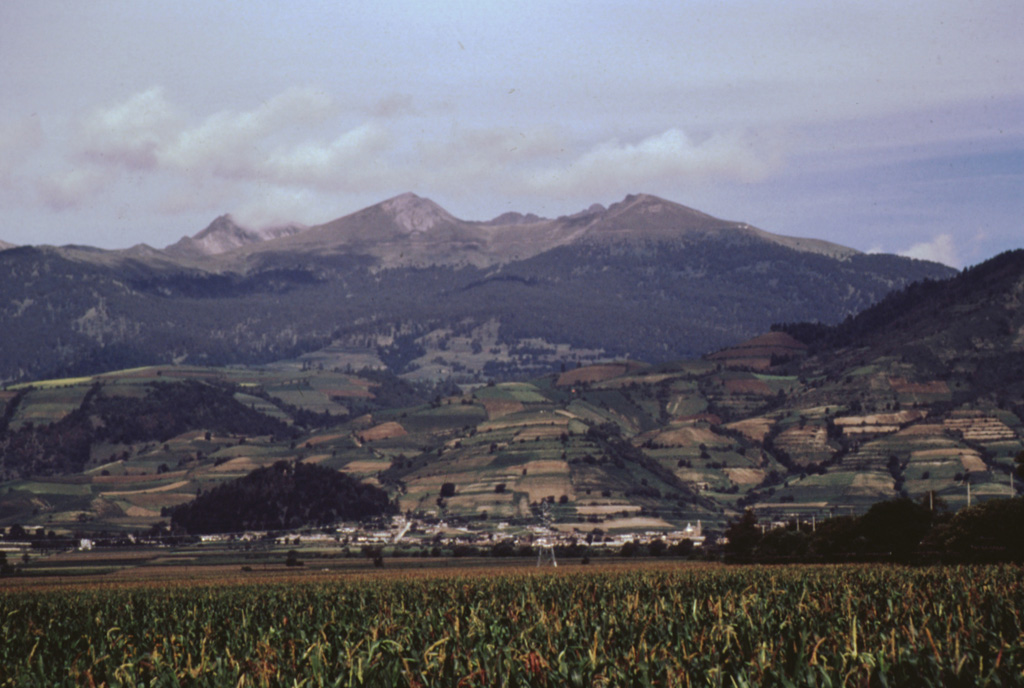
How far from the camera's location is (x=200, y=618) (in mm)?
53469

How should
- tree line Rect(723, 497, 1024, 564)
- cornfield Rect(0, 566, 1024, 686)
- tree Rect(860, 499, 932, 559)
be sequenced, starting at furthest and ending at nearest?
tree Rect(860, 499, 932, 559) < tree line Rect(723, 497, 1024, 564) < cornfield Rect(0, 566, 1024, 686)

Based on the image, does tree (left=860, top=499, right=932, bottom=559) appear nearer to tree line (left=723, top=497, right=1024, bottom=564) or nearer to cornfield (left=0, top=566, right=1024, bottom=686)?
tree line (left=723, top=497, right=1024, bottom=564)

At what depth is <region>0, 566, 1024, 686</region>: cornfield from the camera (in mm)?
28734

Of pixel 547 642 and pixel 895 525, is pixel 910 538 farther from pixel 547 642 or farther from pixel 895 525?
pixel 547 642

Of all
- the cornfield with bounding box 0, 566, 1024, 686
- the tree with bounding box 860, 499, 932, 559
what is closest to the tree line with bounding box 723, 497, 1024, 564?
the tree with bounding box 860, 499, 932, 559

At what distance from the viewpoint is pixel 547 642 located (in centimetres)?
3638

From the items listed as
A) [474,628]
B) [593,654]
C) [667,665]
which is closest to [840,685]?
[667,665]

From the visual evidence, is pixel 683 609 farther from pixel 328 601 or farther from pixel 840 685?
pixel 328 601

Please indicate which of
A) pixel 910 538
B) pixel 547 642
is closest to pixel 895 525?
pixel 910 538

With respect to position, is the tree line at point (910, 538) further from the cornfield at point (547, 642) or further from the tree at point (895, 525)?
the cornfield at point (547, 642)

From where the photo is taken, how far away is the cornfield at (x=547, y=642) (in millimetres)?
28734

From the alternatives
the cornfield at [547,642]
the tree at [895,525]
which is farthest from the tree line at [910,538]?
the cornfield at [547,642]

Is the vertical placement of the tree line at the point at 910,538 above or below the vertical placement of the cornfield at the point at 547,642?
below

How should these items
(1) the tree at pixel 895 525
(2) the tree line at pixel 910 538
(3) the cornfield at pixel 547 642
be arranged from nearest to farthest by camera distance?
(3) the cornfield at pixel 547 642, (2) the tree line at pixel 910 538, (1) the tree at pixel 895 525
